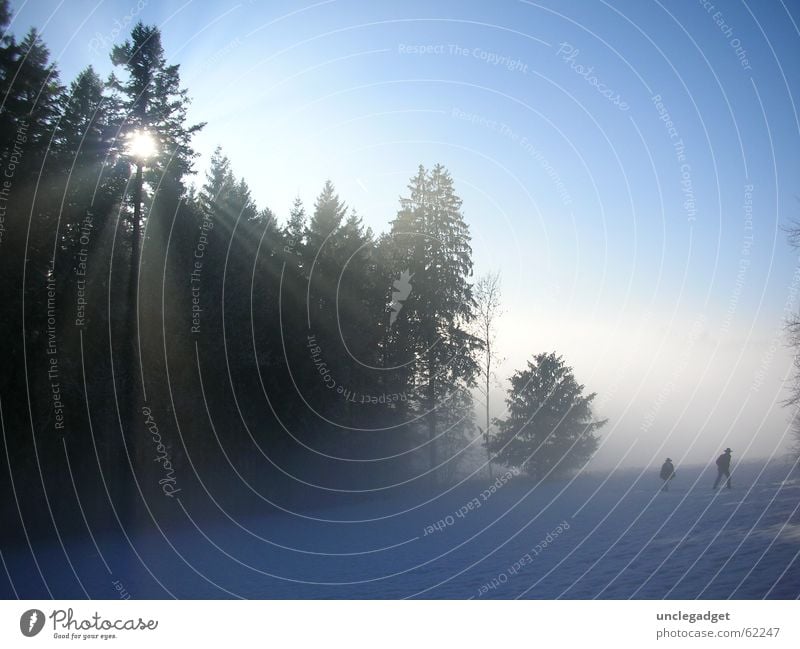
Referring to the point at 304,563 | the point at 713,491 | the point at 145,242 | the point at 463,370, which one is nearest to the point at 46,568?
the point at 304,563

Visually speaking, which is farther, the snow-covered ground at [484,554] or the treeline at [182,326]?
the treeline at [182,326]

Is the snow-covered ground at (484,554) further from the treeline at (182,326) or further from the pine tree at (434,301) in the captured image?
the pine tree at (434,301)

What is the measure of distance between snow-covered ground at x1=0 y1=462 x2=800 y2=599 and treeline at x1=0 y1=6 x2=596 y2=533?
3.04 metres

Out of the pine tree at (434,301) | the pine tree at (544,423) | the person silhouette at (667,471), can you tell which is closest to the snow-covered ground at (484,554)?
the person silhouette at (667,471)

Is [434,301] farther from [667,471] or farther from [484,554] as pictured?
[484,554]

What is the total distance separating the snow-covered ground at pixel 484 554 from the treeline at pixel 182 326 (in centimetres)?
304

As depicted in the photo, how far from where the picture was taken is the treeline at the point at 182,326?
1689 centimetres

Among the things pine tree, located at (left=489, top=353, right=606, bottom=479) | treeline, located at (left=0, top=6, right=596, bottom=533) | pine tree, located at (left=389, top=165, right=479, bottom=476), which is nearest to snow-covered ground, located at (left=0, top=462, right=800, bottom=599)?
treeline, located at (left=0, top=6, right=596, bottom=533)

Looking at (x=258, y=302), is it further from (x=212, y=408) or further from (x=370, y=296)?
(x=370, y=296)

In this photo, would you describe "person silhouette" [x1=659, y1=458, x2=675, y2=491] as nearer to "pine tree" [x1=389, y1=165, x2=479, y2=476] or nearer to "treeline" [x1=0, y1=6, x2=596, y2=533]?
"treeline" [x1=0, y1=6, x2=596, y2=533]

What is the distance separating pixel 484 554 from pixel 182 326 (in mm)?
15273

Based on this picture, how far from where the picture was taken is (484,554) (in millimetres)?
12945

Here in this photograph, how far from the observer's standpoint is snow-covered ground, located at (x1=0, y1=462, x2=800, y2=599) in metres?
9.45

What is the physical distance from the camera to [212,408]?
2300 centimetres
